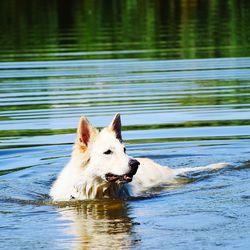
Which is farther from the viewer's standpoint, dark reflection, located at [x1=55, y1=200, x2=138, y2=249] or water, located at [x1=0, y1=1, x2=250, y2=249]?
water, located at [x1=0, y1=1, x2=250, y2=249]

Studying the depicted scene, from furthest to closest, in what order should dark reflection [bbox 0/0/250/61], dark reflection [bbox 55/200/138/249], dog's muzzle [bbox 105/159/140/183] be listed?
dark reflection [bbox 0/0/250/61] → dog's muzzle [bbox 105/159/140/183] → dark reflection [bbox 55/200/138/249]

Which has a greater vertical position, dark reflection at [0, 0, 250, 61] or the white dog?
dark reflection at [0, 0, 250, 61]

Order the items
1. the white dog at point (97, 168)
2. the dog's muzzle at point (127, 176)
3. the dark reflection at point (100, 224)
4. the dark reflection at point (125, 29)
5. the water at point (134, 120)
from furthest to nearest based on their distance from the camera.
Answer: the dark reflection at point (125, 29) < the white dog at point (97, 168) < the dog's muzzle at point (127, 176) < the water at point (134, 120) < the dark reflection at point (100, 224)

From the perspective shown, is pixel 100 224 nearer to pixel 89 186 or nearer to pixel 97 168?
pixel 97 168

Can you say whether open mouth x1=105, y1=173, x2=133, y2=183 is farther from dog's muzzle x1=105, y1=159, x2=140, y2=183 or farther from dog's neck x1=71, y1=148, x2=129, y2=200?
dog's neck x1=71, y1=148, x2=129, y2=200

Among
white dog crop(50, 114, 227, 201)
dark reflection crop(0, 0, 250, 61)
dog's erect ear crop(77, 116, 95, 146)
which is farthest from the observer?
dark reflection crop(0, 0, 250, 61)

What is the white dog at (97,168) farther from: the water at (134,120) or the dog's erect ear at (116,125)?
the water at (134,120)

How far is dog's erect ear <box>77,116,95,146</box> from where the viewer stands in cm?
1251

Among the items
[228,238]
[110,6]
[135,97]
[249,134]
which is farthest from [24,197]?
[110,6]

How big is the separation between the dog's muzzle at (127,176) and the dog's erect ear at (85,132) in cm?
52

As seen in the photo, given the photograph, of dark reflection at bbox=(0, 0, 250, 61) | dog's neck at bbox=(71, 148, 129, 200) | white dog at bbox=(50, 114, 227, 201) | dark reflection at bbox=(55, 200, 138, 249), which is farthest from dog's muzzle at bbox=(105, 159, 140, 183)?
dark reflection at bbox=(0, 0, 250, 61)

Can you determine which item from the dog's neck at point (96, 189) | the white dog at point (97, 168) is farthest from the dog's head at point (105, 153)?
the dog's neck at point (96, 189)

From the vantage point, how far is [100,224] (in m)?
11.7

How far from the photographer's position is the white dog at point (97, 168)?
40.7 ft
